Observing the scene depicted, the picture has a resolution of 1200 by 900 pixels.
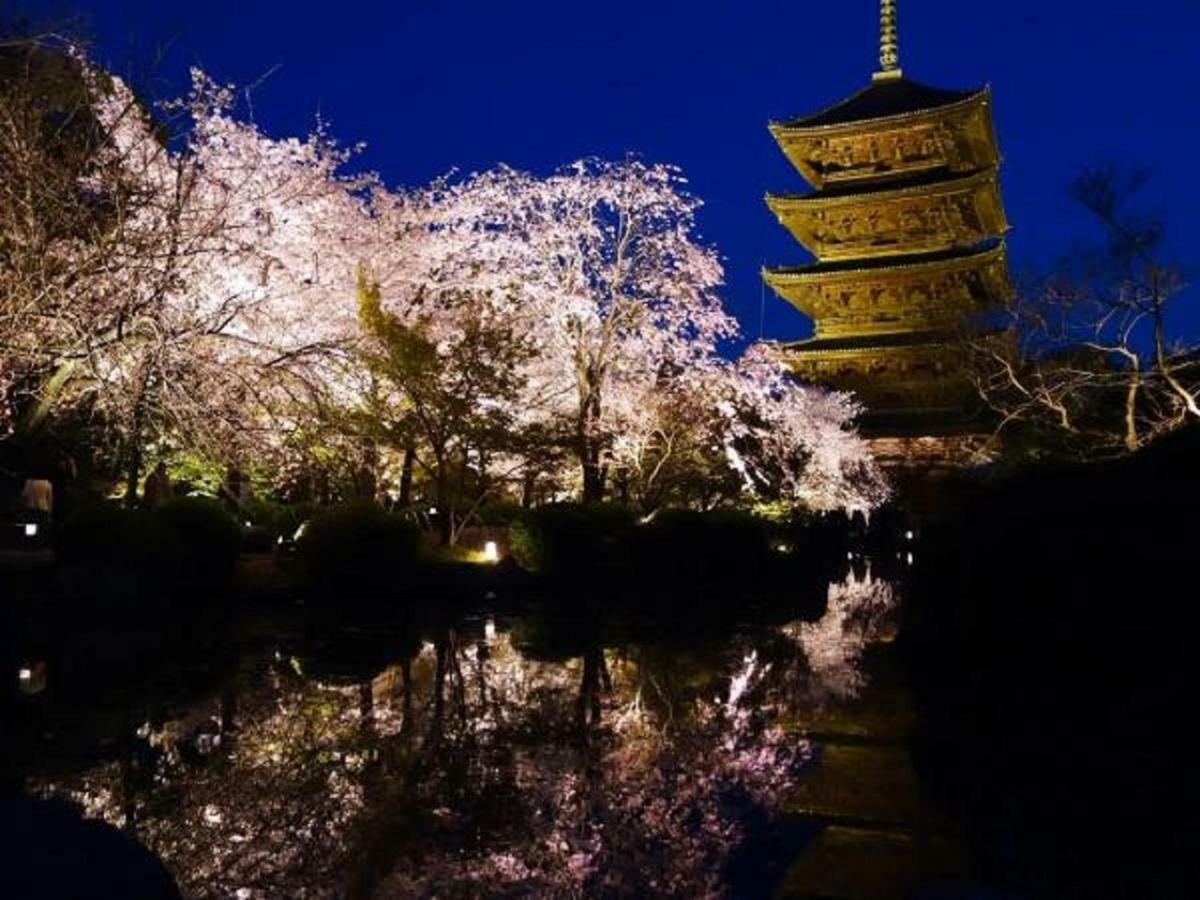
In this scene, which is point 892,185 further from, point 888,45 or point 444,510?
point 444,510

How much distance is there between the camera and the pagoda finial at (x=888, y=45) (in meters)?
42.1

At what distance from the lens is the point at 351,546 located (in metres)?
17.6

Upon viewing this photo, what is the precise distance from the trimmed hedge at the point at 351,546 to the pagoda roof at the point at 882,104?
2705cm

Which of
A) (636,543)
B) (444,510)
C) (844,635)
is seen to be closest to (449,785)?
(844,635)

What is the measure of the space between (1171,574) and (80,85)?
→ 13.7 metres

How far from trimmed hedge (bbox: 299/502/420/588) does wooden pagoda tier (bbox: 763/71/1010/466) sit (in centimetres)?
2263

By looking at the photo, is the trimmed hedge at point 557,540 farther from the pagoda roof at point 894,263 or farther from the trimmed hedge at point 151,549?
the pagoda roof at point 894,263

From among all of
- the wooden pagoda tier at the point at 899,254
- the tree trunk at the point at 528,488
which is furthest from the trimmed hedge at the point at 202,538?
the wooden pagoda tier at the point at 899,254

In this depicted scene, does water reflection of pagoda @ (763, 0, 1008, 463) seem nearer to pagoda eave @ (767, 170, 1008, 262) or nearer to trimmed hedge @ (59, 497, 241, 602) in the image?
pagoda eave @ (767, 170, 1008, 262)

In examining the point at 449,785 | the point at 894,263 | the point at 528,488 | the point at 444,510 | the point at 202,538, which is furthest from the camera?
→ the point at 894,263

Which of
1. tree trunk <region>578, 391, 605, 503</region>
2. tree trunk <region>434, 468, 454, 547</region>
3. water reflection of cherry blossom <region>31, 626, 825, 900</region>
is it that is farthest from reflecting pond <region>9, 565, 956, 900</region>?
tree trunk <region>578, 391, 605, 503</region>

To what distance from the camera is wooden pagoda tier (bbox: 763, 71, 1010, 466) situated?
118ft

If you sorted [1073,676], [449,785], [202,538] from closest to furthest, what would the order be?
[449,785]
[1073,676]
[202,538]

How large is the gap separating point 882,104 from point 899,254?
635cm
